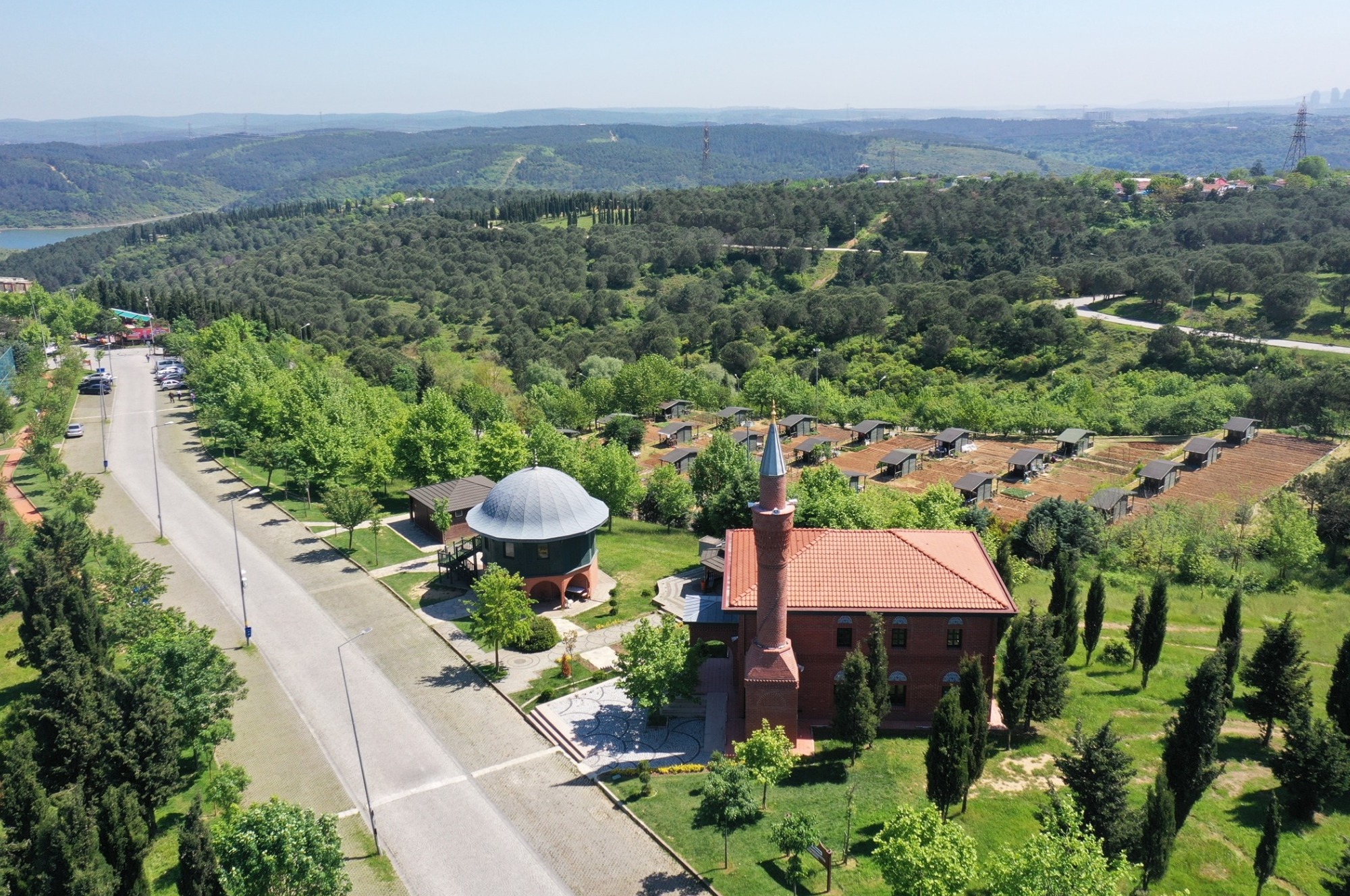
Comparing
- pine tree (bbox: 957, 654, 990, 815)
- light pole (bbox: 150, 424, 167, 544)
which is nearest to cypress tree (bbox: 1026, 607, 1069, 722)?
pine tree (bbox: 957, 654, 990, 815)

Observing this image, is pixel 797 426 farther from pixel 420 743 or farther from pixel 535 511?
pixel 420 743

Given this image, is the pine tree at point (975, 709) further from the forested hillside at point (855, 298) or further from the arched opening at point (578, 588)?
the forested hillside at point (855, 298)

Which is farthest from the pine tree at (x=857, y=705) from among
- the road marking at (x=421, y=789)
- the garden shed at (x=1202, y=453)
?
the garden shed at (x=1202, y=453)

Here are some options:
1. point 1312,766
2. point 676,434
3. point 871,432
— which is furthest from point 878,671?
point 676,434

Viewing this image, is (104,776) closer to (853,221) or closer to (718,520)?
(718,520)

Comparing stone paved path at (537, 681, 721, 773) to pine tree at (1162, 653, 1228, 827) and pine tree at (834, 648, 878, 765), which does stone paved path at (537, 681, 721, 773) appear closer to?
pine tree at (834, 648, 878, 765)

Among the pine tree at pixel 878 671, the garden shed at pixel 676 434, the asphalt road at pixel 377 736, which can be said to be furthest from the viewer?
the garden shed at pixel 676 434

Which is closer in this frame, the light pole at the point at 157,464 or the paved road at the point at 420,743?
the paved road at the point at 420,743
